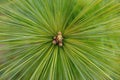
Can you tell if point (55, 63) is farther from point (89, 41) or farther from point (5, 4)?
point (5, 4)

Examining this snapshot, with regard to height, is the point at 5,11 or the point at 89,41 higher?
the point at 5,11

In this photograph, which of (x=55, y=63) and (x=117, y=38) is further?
(x=117, y=38)

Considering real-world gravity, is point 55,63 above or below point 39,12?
below

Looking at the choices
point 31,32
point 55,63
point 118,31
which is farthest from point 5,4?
point 118,31

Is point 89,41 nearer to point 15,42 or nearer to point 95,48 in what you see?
point 95,48

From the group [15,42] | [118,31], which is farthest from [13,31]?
[118,31]
